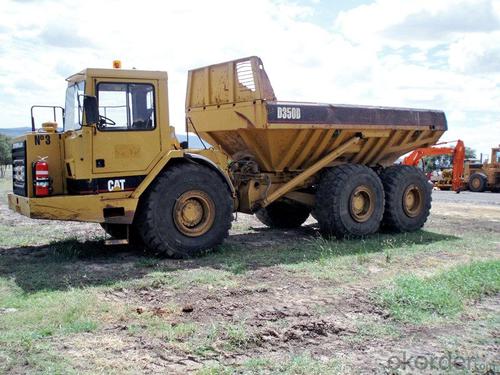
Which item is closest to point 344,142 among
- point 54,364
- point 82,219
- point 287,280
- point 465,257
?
point 465,257

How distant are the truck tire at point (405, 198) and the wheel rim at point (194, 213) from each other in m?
3.94

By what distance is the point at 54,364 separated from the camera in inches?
163

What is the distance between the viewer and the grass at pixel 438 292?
5.51m

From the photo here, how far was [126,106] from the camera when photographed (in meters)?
7.85

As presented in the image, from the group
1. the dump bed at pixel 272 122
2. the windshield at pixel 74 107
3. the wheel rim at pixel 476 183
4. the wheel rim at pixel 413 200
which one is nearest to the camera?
the windshield at pixel 74 107

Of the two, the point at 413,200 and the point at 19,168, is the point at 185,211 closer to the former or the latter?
the point at 19,168

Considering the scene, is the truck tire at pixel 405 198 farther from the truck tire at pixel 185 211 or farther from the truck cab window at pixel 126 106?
the truck cab window at pixel 126 106

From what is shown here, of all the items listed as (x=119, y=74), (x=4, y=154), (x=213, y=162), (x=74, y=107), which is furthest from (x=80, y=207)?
(x=4, y=154)

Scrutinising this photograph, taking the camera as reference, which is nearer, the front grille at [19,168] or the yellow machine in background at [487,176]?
the front grille at [19,168]

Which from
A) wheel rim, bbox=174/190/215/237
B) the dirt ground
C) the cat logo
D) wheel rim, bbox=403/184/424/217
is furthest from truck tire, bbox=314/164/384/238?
the cat logo

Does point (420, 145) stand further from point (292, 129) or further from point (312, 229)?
point (292, 129)

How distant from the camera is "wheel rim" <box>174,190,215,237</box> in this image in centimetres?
812

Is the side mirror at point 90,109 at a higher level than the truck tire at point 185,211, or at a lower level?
higher

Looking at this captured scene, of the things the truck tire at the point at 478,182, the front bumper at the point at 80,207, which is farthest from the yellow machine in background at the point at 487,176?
the front bumper at the point at 80,207
